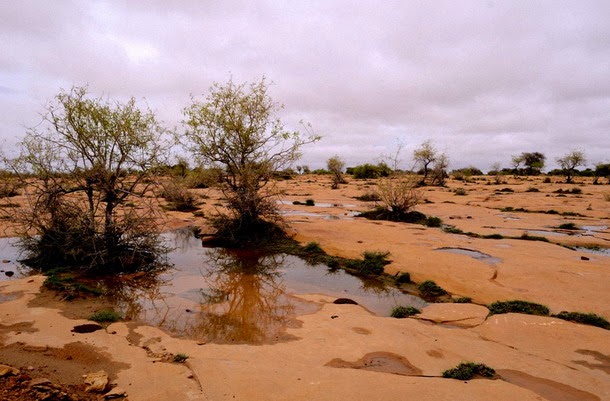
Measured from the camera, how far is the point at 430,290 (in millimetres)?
9086

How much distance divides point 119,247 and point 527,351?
33.1 ft

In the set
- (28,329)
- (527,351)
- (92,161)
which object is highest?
(92,161)

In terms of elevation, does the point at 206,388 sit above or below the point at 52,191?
below

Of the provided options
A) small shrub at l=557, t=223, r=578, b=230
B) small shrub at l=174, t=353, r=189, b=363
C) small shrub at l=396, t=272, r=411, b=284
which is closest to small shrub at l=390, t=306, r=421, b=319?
small shrub at l=396, t=272, r=411, b=284

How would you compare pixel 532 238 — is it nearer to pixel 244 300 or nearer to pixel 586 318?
pixel 586 318

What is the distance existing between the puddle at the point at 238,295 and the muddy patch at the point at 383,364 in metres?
1.42

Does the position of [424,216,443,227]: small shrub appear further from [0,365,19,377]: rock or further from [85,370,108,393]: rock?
[0,365,19,377]: rock

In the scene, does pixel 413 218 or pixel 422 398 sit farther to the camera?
pixel 413 218

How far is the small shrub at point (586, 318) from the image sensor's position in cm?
692

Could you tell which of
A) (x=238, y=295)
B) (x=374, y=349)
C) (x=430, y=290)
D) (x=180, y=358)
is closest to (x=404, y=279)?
(x=430, y=290)

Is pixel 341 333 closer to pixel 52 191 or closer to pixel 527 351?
pixel 527 351

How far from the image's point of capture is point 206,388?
4.48 meters

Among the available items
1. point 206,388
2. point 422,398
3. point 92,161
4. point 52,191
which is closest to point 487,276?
point 422,398

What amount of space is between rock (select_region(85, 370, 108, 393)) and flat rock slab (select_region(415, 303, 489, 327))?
558cm
